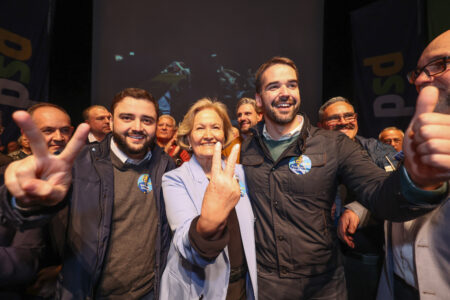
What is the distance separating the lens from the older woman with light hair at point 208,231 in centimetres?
110

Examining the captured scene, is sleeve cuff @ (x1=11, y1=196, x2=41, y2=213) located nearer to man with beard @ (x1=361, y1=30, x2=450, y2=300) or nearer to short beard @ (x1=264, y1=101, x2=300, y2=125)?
short beard @ (x1=264, y1=101, x2=300, y2=125)

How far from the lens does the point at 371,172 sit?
1340 millimetres

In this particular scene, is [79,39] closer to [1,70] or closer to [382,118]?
[1,70]

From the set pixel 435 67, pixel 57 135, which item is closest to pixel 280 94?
pixel 435 67

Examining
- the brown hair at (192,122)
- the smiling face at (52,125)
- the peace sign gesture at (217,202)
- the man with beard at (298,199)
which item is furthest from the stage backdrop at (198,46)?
the peace sign gesture at (217,202)

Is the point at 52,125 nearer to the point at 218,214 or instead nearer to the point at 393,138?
the point at 218,214

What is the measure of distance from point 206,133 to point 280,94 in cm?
57

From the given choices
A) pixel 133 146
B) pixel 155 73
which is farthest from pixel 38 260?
pixel 155 73

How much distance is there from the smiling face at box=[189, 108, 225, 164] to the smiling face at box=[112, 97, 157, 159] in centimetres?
32

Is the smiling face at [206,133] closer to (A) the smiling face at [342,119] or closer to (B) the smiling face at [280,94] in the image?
(B) the smiling face at [280,94]

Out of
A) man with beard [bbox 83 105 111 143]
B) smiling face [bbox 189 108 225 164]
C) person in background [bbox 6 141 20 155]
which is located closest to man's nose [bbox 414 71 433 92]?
smiling face [bbox 189 108 225 164]

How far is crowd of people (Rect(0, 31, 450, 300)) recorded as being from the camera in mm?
982

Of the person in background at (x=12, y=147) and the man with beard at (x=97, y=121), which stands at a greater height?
the man with beard at (x=97, y=121)

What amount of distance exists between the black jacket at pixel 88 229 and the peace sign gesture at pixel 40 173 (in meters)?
0.64
